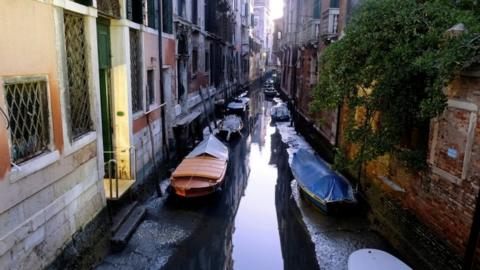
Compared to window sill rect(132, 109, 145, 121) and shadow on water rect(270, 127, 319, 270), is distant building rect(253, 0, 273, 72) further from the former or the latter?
window sill rect(132, 109, 145, 121)

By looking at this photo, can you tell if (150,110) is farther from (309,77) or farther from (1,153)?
(309,77)

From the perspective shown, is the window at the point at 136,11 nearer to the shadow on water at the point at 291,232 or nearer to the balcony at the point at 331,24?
the shadow on water at the point at 291,232

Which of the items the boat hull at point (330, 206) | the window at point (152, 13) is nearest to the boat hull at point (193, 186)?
the boat hull at point (330, 206)

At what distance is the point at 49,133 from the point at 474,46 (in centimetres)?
616

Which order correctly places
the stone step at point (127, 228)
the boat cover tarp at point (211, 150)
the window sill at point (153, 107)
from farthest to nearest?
1. the boat cover tarp at point (211, 150)
2. the window sill at point (153, 107)
3. the stone step at point (127, 228)

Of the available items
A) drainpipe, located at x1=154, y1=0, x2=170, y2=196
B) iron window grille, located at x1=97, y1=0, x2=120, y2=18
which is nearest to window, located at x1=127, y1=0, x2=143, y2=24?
iron window grille, located at x1=97, y1=0, x2=120, y2=18

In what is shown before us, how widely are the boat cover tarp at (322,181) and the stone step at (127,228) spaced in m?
4.02

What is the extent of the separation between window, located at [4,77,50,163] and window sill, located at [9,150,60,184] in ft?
0.34

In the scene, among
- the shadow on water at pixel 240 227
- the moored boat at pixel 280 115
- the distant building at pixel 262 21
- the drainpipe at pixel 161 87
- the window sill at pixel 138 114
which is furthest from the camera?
the distant building at pixel 262 21

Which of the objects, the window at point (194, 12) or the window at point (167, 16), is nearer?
the window at point (167, 16)

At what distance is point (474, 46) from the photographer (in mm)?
5117

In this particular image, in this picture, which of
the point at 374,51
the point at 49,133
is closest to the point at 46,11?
the point at 49,133

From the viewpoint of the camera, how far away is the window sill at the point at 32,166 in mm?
4695

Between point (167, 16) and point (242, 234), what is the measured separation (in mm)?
7822
